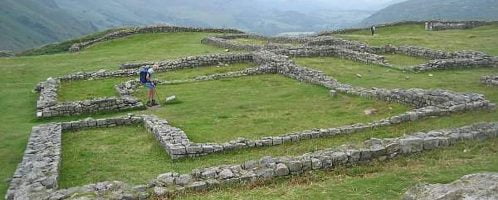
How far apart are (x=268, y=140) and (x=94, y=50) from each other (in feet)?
137

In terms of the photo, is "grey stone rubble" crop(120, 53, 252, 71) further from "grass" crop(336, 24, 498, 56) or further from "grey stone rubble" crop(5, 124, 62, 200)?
"grey stone rubble" crop(5, 124, 62, 200)

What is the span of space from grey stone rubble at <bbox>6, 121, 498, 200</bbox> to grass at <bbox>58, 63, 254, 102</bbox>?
557 inches

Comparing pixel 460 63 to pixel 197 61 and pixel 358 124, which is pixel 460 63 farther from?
pixel 197 61

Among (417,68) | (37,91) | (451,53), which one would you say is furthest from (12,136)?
(451,53)

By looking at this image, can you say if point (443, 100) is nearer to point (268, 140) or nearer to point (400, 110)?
point (400, 110)

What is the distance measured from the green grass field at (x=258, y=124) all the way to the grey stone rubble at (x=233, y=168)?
38 centimetres

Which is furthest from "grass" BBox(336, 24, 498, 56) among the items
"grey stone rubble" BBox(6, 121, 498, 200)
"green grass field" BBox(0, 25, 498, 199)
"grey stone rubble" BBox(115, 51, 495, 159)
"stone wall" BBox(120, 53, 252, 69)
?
"grey stone rubble" BBox(6, 121, 498, 200)

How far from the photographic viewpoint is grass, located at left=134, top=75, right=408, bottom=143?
2388 cm

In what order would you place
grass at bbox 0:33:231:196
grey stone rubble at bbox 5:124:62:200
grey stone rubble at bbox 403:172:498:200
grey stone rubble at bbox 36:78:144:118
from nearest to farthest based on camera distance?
grey stone rubble at bbox 403:172:498:200 → grey stone rubble at bbox 5:124:62:200 → grass at bbox 0:33:231:196 → grey stone rubble at bbox 36:78:144:118

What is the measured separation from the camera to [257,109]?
27.7 metres

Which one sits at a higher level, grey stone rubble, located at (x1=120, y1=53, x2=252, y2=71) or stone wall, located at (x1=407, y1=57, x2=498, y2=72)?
grey stone rubble, located at (x1=120, y1=53, x2=252, y2=71)

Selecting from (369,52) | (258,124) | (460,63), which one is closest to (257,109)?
(258,124)

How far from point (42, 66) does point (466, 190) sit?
41983mm

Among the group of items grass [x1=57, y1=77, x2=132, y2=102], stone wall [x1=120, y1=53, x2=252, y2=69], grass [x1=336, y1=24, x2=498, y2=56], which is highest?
grass [x1=336, y1=24, x2=498, y2=56]
